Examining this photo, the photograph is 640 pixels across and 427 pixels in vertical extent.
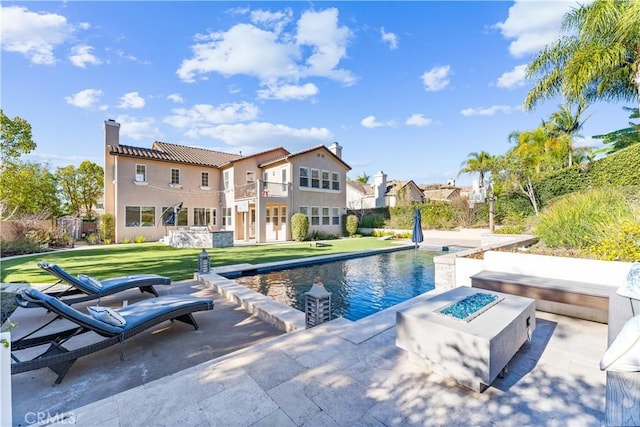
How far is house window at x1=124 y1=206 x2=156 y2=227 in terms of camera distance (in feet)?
61.8

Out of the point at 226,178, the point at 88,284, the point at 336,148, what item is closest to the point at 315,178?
the point at 336,148

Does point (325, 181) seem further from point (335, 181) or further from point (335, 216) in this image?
point (335, 216)

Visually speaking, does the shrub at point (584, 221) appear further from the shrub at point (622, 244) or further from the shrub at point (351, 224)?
the shrub at point (351, 224)

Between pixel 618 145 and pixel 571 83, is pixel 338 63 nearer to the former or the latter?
A: pixel 571 83

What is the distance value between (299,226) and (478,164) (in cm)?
1675

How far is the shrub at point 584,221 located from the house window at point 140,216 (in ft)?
72.8

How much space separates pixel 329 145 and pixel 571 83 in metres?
17.3

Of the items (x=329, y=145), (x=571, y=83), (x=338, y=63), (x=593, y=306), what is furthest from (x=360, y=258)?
(x=329, y=145)

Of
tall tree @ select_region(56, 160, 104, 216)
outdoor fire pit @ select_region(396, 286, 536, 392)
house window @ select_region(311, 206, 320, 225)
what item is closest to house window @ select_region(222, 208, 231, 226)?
house window @ select_region(311, 206, 320, 225)

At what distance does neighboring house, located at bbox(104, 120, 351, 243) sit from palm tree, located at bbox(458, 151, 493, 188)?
10.8m

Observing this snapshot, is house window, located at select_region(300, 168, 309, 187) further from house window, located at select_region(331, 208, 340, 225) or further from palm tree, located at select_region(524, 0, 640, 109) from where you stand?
palm tree, located at select_region(524, 0, 640, 109)

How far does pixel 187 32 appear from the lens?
10656 mm

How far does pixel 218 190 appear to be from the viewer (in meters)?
23.0

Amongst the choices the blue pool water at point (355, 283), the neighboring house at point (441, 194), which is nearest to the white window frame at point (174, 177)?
the blue pool water at point (355, 283)
